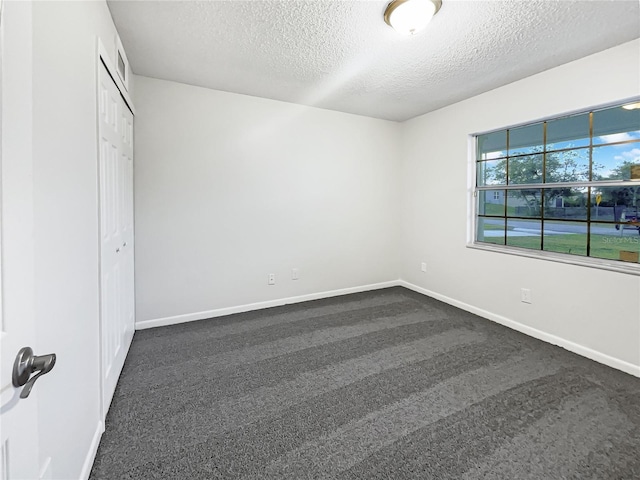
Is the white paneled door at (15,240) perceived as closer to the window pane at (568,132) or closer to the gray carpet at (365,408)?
the gray carpet at (365,408)

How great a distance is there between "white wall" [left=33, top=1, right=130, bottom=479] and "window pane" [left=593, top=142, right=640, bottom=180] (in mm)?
3632

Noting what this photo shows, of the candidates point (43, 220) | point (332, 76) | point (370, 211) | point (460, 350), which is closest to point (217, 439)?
point (43, 220)

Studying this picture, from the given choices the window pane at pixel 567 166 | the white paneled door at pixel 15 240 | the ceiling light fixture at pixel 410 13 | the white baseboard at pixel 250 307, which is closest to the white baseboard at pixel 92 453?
the white paneled door at pixel 15 240

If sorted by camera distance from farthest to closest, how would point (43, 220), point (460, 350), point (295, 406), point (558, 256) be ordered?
point (558, 256) → point (460, 350) → point (295, 406) → point (43, 220)

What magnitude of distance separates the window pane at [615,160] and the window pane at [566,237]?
44 cm

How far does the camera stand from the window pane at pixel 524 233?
2918 millimetres

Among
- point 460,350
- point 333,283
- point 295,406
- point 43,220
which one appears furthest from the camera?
point 333,283

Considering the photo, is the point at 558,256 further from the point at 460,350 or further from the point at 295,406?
the point at 295,406

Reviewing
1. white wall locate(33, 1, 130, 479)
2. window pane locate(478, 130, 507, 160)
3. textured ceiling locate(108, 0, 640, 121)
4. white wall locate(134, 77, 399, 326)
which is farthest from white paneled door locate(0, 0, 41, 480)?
window pane locate(478, 130, 507, 160)

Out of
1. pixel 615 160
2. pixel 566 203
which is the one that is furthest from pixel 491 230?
pixel 615 160

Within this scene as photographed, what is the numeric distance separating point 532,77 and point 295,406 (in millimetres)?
3494

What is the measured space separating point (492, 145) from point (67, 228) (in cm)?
381

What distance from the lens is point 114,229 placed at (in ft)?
6.52

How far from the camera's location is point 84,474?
130 cm
